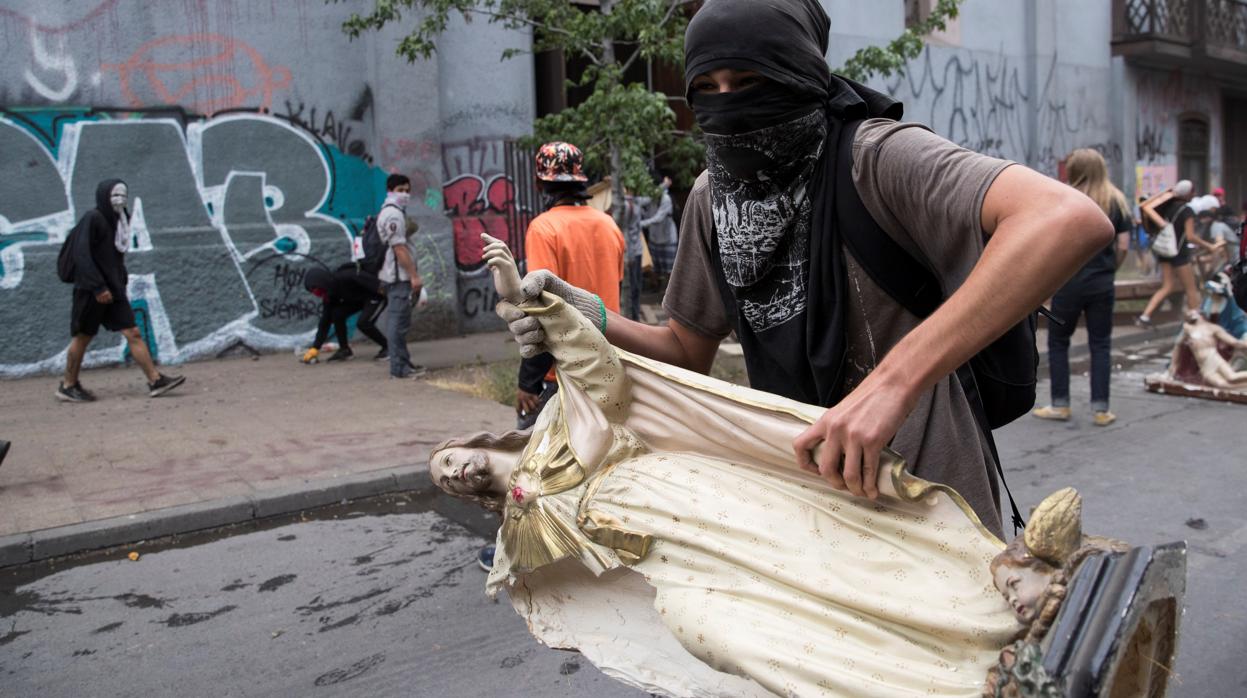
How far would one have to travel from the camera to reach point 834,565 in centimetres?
167

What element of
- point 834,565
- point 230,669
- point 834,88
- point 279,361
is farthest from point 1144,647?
point 279,361

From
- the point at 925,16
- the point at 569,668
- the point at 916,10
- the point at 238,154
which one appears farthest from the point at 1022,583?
the point at 916,10

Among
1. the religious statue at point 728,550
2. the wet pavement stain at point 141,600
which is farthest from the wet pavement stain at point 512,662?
the wet pavement stain at point 141,600

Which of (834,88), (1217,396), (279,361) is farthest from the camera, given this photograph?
(279,361)

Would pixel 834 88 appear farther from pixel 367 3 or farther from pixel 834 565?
pixel 367 3

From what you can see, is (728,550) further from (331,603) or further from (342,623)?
(331,603)

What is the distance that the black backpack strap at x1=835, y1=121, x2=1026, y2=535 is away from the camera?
1836mm

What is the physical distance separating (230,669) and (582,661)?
1.37 m

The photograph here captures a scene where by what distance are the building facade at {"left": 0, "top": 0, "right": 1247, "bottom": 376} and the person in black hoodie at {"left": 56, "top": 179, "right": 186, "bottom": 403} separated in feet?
5.59

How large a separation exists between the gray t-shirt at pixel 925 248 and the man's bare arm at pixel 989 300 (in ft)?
0.21

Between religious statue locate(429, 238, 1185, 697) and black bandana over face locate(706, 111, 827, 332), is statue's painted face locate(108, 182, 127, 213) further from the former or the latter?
black bandana over face locate(706, 111, 827, 332)

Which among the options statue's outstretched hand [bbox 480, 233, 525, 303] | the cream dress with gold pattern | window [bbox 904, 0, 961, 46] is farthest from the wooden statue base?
window [bbox 904, 0, 961, 46]

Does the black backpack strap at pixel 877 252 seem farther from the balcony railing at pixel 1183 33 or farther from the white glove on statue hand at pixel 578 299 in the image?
the balcony railing at pixel 1183 33

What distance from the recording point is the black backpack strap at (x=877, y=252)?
1836 mm
